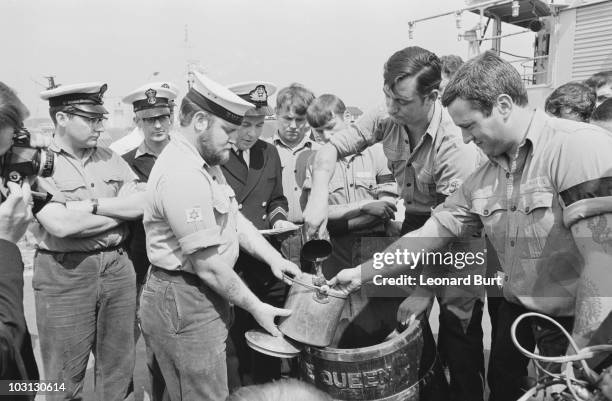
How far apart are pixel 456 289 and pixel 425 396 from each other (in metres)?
0.83

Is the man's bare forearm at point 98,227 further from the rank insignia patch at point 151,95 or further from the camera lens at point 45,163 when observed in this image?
the rank insignia patch at point 151,95

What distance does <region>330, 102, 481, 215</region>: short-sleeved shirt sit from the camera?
9.13 feet

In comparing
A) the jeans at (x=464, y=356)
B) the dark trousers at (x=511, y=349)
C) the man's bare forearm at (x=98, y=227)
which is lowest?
the jeans at (x=464, y=356)

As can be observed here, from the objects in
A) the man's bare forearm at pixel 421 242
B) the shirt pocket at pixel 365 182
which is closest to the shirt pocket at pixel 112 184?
the man's bare forearm at pixel 421 242

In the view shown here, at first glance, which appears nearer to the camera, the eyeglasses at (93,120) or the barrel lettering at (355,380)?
the barrel lettering at (355,380)

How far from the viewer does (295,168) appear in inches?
174

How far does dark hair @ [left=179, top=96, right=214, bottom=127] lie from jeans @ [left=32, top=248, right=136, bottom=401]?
1128 mm

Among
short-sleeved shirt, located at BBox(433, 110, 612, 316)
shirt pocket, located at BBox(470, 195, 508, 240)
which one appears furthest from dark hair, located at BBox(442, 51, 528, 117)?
shirt pocket, located at BBox(470, 195, 508, 240)

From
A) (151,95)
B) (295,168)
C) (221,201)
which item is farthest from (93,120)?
(295,168)

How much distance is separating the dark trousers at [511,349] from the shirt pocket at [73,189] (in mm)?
2484

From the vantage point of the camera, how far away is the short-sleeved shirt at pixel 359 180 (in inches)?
156

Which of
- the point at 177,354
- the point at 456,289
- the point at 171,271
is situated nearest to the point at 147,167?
the point at 171,271

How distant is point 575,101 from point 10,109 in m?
3.70

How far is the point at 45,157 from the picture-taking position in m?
1.84
